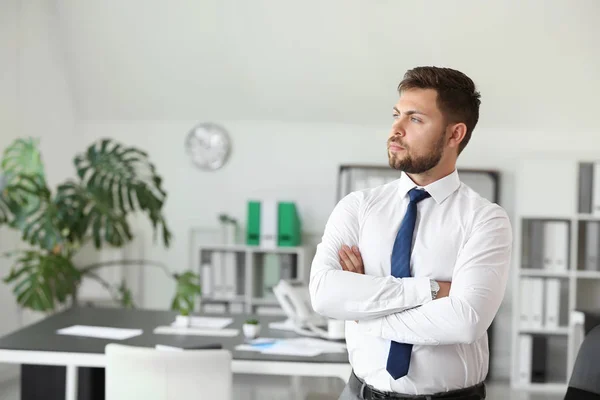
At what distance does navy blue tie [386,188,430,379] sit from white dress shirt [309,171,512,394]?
0.02 meters

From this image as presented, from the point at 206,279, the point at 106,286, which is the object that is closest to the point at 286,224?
the point at 206,279

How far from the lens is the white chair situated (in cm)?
297

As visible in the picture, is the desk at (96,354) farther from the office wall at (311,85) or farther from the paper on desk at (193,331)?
the office wall at (311,85)

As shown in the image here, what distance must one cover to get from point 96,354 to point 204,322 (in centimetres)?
94

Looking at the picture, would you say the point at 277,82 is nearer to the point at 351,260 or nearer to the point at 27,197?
the point at 27,197

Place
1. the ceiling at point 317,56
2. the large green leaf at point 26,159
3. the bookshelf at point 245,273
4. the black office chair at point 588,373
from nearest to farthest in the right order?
the black office chair at point 588,373, the large green leaf at point 26,159, the ceiling at point 317,56, the bookshelf at point 245,273

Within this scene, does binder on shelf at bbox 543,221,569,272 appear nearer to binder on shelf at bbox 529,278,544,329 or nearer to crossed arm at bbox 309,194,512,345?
binder on shelf at bbox 529,278,544,329

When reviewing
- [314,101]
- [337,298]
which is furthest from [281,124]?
[337,298]

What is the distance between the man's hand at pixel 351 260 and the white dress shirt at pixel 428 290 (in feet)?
0.06

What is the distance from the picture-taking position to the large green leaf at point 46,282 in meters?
5.15

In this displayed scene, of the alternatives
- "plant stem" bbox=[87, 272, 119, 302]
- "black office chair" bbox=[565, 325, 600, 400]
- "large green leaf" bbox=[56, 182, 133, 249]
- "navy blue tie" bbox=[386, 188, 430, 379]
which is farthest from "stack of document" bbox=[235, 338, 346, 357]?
"plant stem" bbox=[87, 272, 119, 302]

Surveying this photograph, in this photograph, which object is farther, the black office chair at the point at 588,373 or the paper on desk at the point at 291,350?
the paper on desk at the point at 291,350

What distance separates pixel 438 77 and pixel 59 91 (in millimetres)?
4994

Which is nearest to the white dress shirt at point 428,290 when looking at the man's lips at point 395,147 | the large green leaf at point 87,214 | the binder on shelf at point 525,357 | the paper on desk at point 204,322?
the man's lips at point 395,147
